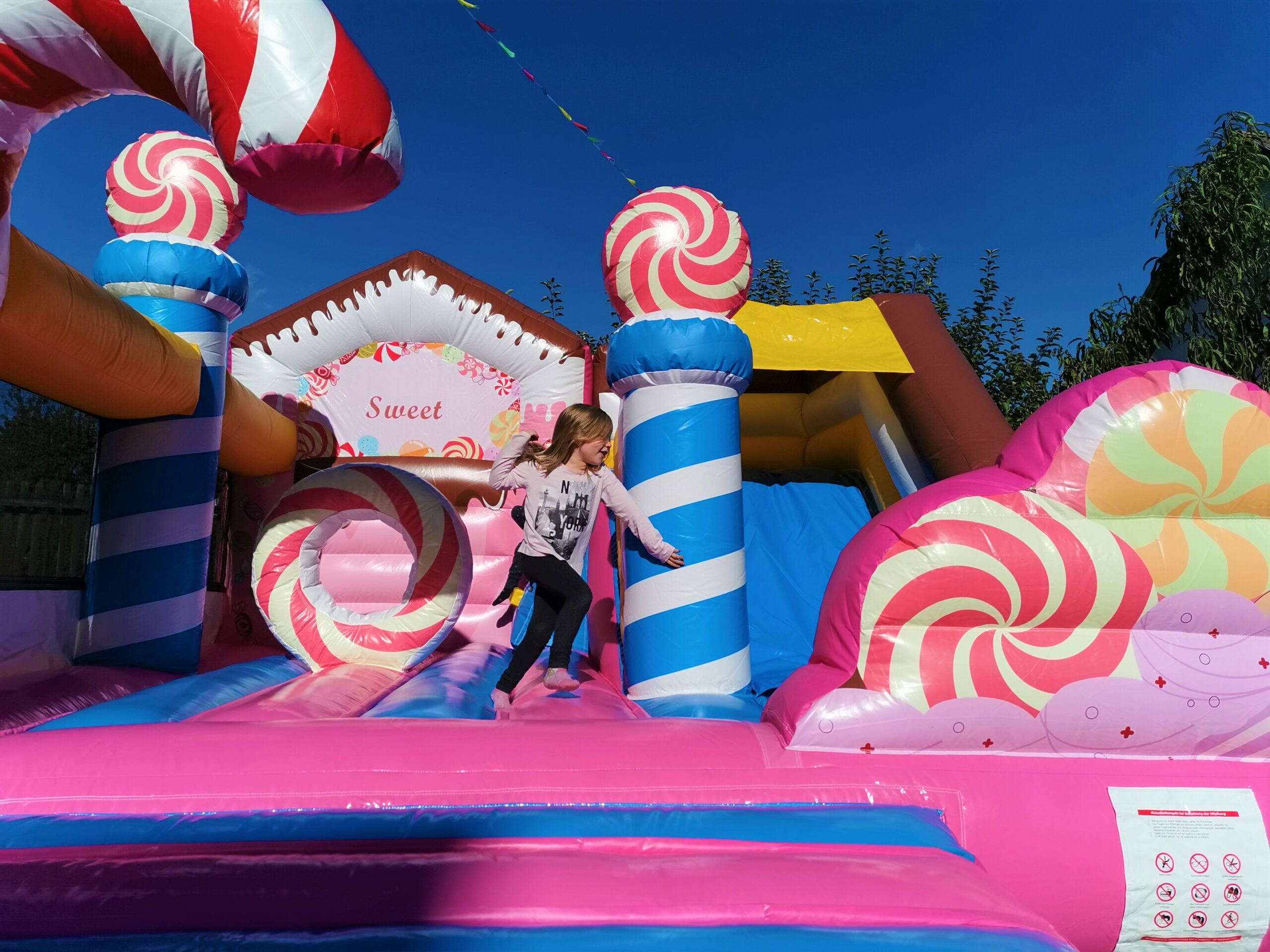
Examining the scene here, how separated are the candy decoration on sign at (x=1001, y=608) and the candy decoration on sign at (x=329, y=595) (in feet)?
5.81

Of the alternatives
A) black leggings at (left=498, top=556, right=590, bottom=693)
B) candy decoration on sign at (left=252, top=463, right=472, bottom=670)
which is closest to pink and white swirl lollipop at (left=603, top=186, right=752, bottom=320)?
black leggings at (left=498, top=556, right=590, bottom=693)

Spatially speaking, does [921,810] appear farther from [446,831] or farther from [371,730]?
[371,730]

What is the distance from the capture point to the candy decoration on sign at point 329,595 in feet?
9.52

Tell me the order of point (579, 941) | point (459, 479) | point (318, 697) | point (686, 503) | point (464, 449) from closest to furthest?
1. point (579, 941)
2. point (318, 697)
3. point (686, 503)
4. point (459, 479)
5. point (464, 449)

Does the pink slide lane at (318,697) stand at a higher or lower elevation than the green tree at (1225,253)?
lower

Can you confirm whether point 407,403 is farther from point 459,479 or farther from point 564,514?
point 564,514

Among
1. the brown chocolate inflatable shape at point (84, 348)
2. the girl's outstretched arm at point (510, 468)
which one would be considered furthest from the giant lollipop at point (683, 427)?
the brown chocolate inflatable shape at point (84, 348)

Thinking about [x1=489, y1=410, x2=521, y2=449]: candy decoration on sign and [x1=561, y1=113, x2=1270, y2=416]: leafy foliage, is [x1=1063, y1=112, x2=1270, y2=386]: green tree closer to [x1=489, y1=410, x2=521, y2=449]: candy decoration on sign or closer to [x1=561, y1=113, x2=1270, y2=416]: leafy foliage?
[x1=561, y1=113, x2=1270, y2=416]: leafy foliage

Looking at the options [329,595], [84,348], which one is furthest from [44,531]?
[329,595]

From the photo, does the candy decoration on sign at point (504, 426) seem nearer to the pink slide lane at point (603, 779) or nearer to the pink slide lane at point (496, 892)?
the pink slide lane at point (603, 779)

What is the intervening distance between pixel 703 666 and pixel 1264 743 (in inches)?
50.1

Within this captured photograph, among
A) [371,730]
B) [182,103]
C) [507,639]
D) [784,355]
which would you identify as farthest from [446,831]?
[784,355]

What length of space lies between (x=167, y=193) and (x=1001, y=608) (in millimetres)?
2829

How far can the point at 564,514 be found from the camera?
2.54 m
